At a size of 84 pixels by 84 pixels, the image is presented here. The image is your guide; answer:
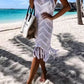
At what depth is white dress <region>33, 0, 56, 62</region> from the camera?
2363mm

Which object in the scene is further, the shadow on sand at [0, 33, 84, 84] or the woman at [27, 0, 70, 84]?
the shadow on sand at [0, 33, 84, 84]

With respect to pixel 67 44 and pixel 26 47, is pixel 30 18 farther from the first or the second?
pixel 67 44

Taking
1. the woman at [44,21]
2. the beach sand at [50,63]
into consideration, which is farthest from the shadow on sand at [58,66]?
the woman at [44,21]

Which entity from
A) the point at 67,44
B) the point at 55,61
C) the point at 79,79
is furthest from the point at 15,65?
the point at 67,44

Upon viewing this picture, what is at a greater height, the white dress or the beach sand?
the white dress

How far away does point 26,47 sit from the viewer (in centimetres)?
511

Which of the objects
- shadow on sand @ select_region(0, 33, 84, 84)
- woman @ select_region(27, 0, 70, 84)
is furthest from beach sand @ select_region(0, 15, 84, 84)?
woman @ select_region(27, 0, 70, 84)

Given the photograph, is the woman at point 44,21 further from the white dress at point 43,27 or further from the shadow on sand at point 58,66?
the shadow on sand at point 58,66

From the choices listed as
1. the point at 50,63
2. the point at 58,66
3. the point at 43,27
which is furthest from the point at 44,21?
the point at 50,63

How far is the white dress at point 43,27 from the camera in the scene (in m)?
2.36

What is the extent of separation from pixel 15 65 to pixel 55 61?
2.96 ft

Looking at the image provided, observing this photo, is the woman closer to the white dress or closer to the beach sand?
the white dress

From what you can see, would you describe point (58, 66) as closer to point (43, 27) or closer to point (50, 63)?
point (50, 63)

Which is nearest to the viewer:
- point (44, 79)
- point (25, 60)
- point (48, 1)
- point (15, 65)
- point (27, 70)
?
point (48, 1)
